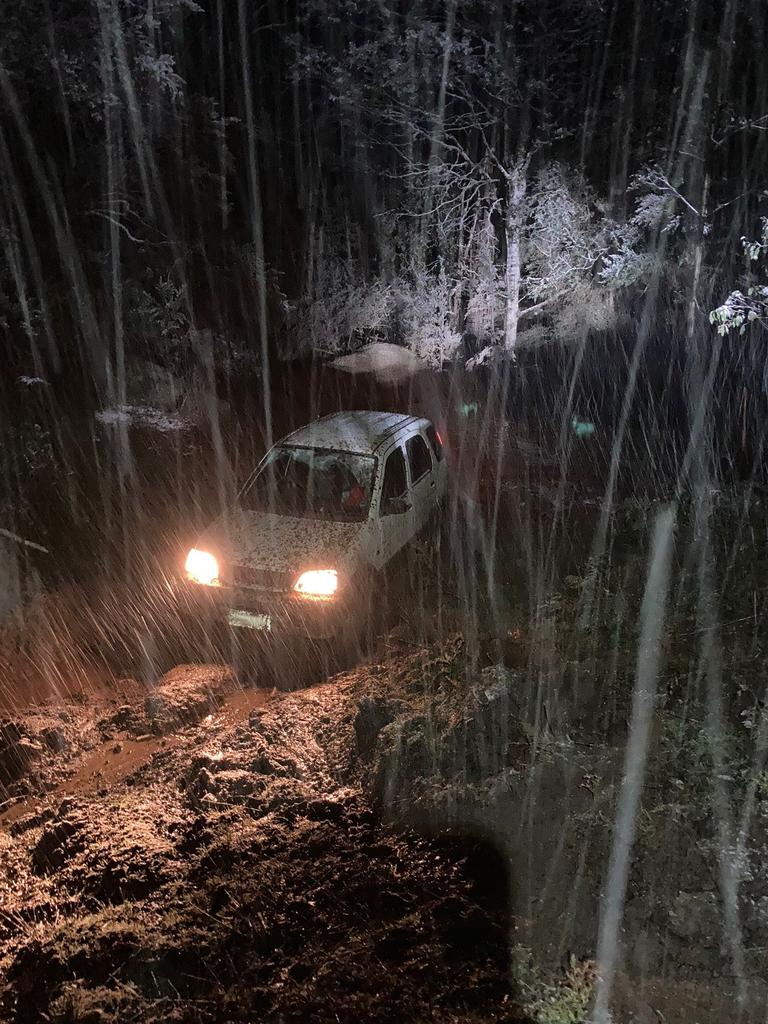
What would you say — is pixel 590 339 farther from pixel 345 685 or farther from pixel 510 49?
pixel 345 685

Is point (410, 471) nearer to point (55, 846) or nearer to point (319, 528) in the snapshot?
point (319, 528)

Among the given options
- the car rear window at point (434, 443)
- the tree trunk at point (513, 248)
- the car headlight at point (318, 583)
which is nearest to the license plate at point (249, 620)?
the car headlight at point (318, 583)

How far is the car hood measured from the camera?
17.7 ft

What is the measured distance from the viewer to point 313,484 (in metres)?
6.41

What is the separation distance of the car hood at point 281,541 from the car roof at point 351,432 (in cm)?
99

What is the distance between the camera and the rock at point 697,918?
8.93 feet

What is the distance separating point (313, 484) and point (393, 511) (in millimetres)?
825

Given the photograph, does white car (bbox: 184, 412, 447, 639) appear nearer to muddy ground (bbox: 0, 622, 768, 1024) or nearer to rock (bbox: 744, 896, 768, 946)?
muddy ground (bbox: 0, 622, 768, 1024)

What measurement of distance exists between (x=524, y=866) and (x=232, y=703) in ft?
8.71

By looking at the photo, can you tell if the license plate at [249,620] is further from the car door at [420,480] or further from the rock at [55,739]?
the car door at [420,480]

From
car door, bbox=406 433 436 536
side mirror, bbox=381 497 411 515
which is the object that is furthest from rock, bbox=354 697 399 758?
car door, bbox=406 433 436 536

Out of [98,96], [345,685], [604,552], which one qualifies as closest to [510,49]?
[98,96]

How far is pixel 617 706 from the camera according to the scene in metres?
4.17

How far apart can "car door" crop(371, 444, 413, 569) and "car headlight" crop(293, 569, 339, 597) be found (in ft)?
2.28
